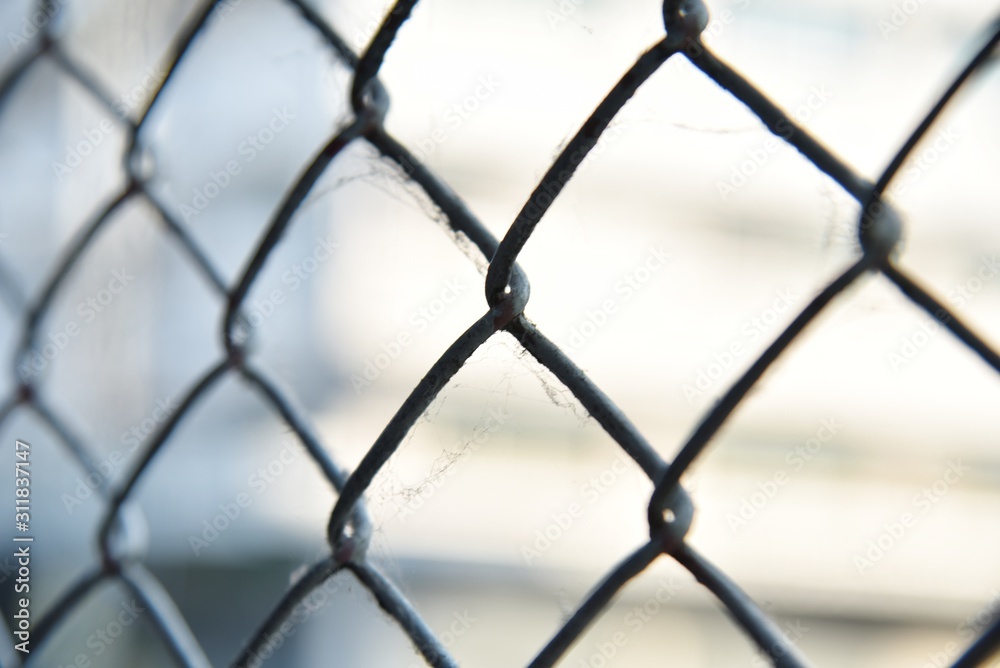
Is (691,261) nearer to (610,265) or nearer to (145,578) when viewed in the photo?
(610,265)

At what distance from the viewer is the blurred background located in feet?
4.98

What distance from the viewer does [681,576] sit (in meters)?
2.30

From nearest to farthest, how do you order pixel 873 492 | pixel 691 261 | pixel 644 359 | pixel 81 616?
1. pixel 81 616
2. pixel 644 359
3. pixel 691 261
4. pixel 873 492

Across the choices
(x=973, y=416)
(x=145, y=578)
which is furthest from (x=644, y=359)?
Result: (x=145, y=578)

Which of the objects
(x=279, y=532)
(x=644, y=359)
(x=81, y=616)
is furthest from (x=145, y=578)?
(x=644, y=359)

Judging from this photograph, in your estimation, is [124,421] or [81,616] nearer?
[124,421]

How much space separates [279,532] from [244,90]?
1.05 meters

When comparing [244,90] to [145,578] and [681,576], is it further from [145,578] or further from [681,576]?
[681,576]

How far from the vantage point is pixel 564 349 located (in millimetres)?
1559

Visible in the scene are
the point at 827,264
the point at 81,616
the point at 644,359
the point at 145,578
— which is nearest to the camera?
the point at 827,264

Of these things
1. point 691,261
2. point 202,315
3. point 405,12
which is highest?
point 405,12

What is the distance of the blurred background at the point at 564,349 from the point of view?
1517 mm

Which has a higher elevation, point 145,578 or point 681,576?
point 145,578

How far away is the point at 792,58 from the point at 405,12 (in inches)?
92.3
